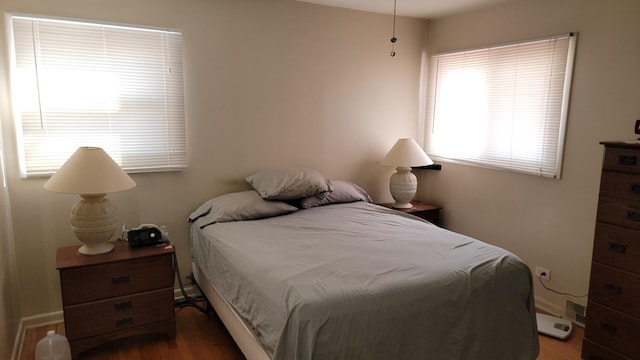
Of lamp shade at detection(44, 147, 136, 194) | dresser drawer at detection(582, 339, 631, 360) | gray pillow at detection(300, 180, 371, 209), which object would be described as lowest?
dresser drawer at detection(582, 339, 631, 360)

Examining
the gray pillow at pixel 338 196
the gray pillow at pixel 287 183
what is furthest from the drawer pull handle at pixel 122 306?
the gray pillow at pixel 338 196

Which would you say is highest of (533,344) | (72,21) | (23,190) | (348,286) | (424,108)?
(72,21)

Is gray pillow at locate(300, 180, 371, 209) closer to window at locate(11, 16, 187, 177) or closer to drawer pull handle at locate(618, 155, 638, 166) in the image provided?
window at locate(11, 16, 187, 177)

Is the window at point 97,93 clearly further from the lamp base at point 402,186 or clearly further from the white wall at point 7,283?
the lamp base at point 402,186

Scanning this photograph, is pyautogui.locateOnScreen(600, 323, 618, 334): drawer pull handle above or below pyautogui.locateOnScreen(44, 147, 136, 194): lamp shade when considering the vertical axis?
below

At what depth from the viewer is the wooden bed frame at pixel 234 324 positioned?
2004mm

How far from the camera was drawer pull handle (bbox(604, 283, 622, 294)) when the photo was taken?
7.37ft

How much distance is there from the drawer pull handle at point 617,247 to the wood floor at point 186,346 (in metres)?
0.75

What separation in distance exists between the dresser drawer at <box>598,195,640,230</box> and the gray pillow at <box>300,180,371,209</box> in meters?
1.70

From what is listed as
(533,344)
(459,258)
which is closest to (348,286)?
(459,258)

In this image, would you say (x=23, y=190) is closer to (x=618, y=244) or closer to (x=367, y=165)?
(x=367, y=165)

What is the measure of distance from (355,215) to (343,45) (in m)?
1.54

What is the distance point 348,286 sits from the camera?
179 cm

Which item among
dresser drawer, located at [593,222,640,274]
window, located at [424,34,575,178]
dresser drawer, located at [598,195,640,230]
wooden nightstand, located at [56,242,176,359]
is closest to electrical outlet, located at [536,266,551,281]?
window, located at [424,34,575,178]
